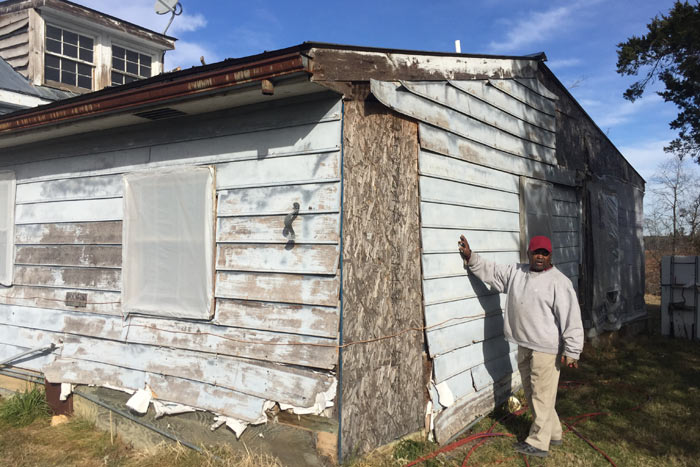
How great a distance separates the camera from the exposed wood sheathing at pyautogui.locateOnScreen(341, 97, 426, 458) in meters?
3.91

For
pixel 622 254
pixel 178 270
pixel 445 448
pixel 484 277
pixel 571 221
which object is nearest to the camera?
pixel 445 448

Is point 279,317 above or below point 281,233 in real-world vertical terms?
below

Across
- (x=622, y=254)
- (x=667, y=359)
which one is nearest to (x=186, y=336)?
(x=667, y=359)

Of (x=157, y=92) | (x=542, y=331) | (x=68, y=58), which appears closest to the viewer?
(x=157, y=92)

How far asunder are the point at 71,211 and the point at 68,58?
20.6 feet

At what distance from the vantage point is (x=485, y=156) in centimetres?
572

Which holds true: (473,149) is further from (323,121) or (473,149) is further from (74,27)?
(74,27)

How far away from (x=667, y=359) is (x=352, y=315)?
6774 millimetres

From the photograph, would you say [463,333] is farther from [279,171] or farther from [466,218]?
[279,171]

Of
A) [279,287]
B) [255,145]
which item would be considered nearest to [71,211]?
[255,145]

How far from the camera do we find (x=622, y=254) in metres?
9.84

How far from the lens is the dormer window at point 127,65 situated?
1140 cm

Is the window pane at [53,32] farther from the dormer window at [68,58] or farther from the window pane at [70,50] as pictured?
the window pane at [70,50]

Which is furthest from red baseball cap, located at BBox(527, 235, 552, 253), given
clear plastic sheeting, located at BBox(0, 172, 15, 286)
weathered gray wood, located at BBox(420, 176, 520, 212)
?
clear plastic sheeting, located at BBox(0, 172, 15, 286)
